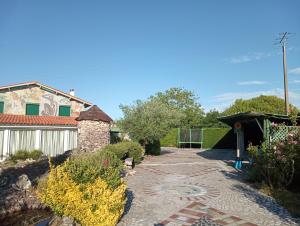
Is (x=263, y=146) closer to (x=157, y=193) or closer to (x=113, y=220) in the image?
(x=157, y=193)

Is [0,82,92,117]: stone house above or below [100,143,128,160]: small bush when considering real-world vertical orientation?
above

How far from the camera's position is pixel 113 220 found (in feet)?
21.9

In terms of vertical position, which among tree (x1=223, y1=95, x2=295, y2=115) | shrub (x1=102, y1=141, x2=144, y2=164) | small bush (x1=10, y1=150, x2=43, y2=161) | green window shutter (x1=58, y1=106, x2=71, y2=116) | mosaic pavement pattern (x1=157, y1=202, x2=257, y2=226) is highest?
tree (x1=223, y1=95, x2=295, y2=115)

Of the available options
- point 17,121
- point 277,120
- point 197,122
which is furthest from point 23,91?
point 197,122

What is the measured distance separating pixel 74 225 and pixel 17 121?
18580 mm

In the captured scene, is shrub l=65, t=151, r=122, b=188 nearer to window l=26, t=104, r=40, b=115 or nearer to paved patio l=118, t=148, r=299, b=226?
paved patio l=118, t=148, r=299, b=226

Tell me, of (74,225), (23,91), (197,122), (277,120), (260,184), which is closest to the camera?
(74,225)

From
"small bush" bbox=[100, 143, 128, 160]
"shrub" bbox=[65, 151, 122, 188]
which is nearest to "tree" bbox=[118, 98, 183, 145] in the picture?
"small bush" bbox=[100, 143, 128, 160]

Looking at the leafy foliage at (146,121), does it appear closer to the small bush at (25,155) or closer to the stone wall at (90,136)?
the stone wall at (90,136)

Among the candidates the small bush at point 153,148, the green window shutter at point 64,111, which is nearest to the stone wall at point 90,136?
the small bush at point 153,148

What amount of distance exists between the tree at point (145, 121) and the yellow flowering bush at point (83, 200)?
16.8m

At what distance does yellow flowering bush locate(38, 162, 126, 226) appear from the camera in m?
6.43

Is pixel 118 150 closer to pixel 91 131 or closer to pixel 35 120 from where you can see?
pixel 91 131

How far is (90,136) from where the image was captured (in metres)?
20.4
